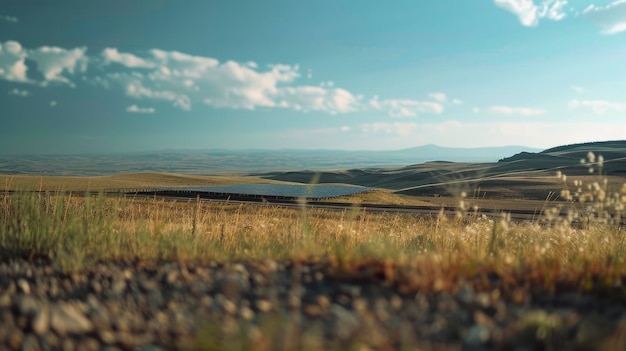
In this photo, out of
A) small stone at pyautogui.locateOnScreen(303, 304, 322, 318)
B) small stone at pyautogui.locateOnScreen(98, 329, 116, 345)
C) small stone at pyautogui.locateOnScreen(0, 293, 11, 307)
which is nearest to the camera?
small stone at pyautogui.locateOnScreen(98, 329, 116, 345)

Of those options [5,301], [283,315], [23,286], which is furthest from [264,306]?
[23,286]

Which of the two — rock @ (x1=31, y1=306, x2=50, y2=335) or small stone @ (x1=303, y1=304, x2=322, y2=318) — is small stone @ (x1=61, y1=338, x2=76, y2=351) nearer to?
rock @ (x1=31, y1=306, x2=50, y2=335)

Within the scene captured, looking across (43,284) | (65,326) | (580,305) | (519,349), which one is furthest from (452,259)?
(43,284)

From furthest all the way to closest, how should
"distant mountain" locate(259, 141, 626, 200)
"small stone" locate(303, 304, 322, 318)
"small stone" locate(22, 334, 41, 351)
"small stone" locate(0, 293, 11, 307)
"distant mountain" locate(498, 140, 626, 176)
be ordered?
"distant mountain" locate(498, 140, 626, 176)
"distant mountain" locate(259, 141, 626, 200)
"small stone" locate(0, 293, 11, 307)
"small stone" locate(303, 304, 322, 318)
"small stone" locate(22, 334, 41, 351)

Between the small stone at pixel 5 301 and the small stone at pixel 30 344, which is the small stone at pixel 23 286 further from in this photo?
the small stone at pixel 30 344

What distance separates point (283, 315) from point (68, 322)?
148 centimetres

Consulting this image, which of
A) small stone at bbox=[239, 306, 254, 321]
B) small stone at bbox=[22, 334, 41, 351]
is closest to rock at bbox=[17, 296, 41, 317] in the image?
small stone at bbox=[22, 334, 41, 351]

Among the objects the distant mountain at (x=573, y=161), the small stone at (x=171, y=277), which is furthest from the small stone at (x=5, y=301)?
the distant mountain at (x=573, y=161)

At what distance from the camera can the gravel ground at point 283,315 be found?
10.3ft

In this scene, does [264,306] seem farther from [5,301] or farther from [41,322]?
[5,301]

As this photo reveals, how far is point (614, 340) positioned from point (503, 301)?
1059 mm

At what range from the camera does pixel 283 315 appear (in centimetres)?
352

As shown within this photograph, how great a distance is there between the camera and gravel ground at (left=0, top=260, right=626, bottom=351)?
3148 mm

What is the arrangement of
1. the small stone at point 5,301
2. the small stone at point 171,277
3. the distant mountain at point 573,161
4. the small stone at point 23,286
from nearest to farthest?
the small stone at point 5,301
the small stone at point 23,286
the small stone at point 171,277
the distant mountain at point 573,161
